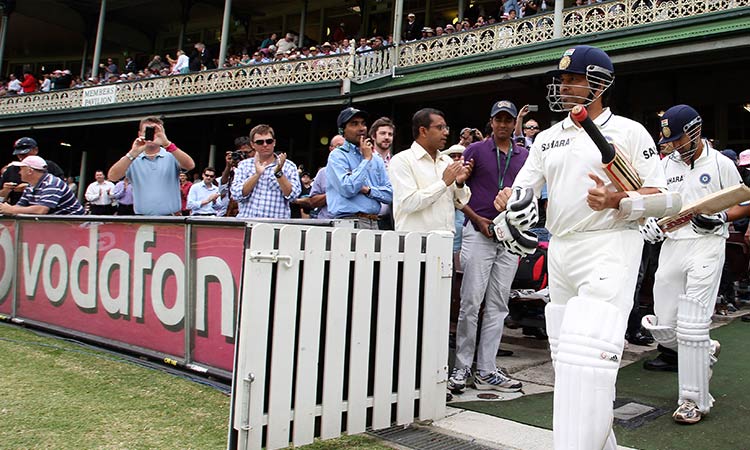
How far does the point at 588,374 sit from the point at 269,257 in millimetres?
1565

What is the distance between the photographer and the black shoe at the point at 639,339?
628cm

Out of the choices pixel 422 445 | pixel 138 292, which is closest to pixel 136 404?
pixel 138 292

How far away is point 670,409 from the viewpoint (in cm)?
422

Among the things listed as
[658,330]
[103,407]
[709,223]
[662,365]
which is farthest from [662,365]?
[103,407]

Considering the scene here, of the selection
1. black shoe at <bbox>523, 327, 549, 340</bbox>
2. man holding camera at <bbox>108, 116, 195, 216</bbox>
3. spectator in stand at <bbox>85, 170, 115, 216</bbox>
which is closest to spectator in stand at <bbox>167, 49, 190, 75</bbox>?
spectator in stand at <bbox>85, 170, 115, 216</bbox>

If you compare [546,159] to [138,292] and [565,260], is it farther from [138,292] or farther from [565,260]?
[138,292]

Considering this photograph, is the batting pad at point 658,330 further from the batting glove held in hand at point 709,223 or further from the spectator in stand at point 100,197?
the spectator in stand at point 100,197

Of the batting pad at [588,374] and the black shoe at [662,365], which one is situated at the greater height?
the batting pad at [588,374]

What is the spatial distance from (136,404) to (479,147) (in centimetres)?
309

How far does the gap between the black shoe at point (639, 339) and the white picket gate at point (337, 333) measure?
3152 mm

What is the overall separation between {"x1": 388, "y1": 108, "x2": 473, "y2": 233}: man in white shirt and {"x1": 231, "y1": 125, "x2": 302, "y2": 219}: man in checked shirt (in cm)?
136

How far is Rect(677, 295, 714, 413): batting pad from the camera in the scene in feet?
12.9

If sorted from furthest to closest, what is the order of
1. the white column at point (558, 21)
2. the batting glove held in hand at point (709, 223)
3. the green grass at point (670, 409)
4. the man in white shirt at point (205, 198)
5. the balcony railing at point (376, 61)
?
the white column at point (558, 21)
the balcony railing at point (376, 61)
the man in white shirt at point (205, 198)
the batting glove held in hand at point (709, 223)
the green grass at point (670, 409)

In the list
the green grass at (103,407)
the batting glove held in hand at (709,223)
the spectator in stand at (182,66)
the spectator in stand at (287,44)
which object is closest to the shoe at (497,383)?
the green grass at (103,407)
